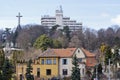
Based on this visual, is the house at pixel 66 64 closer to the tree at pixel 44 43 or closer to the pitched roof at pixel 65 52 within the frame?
the pitched roof at pixel 65 52

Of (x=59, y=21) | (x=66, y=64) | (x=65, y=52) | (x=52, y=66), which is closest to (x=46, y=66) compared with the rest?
(x=52, y=66)

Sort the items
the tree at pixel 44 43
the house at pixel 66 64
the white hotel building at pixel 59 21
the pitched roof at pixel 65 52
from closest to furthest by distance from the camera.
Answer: the house at pixel 66 64 → the pitched roof at pixel 65 52 → the tree at pixel 44 43 → the white hotel building at pixel 59 21

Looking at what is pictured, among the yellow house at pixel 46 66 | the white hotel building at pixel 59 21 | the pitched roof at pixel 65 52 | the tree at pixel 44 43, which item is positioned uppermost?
the white hotel building at pixel 59 21

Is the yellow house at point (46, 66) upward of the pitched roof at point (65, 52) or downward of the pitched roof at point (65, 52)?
downward

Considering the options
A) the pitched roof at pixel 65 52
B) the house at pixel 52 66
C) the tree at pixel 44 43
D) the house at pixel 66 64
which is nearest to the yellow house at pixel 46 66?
the house at pixel 52 66

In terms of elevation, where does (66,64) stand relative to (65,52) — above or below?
below

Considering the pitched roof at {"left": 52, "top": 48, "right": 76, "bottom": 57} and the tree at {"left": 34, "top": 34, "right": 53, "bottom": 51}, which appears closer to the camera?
the pitched roof at {"left": 52, "top": 48, "right": 76, "bottom": 57}

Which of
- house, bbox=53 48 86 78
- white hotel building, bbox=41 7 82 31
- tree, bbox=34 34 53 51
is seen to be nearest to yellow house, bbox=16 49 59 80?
house, bbox=53 48 86 78

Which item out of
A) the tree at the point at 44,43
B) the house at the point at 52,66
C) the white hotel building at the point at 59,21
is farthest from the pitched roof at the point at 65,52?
the white hotel building at the point at 59,21

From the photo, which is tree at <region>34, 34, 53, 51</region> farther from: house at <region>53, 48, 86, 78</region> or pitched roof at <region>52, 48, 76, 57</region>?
house at <region>53, 48, 86, 78</region>

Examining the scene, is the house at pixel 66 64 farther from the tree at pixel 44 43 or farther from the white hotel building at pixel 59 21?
the white hotel building at pixel 59 21

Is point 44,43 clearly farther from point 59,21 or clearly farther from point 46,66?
point 59,21

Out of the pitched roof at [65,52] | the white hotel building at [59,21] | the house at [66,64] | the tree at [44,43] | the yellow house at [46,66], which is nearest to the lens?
the yellow house at [46,66]

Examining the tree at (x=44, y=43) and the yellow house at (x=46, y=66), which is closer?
the yellow house at (x=46, y=66)
